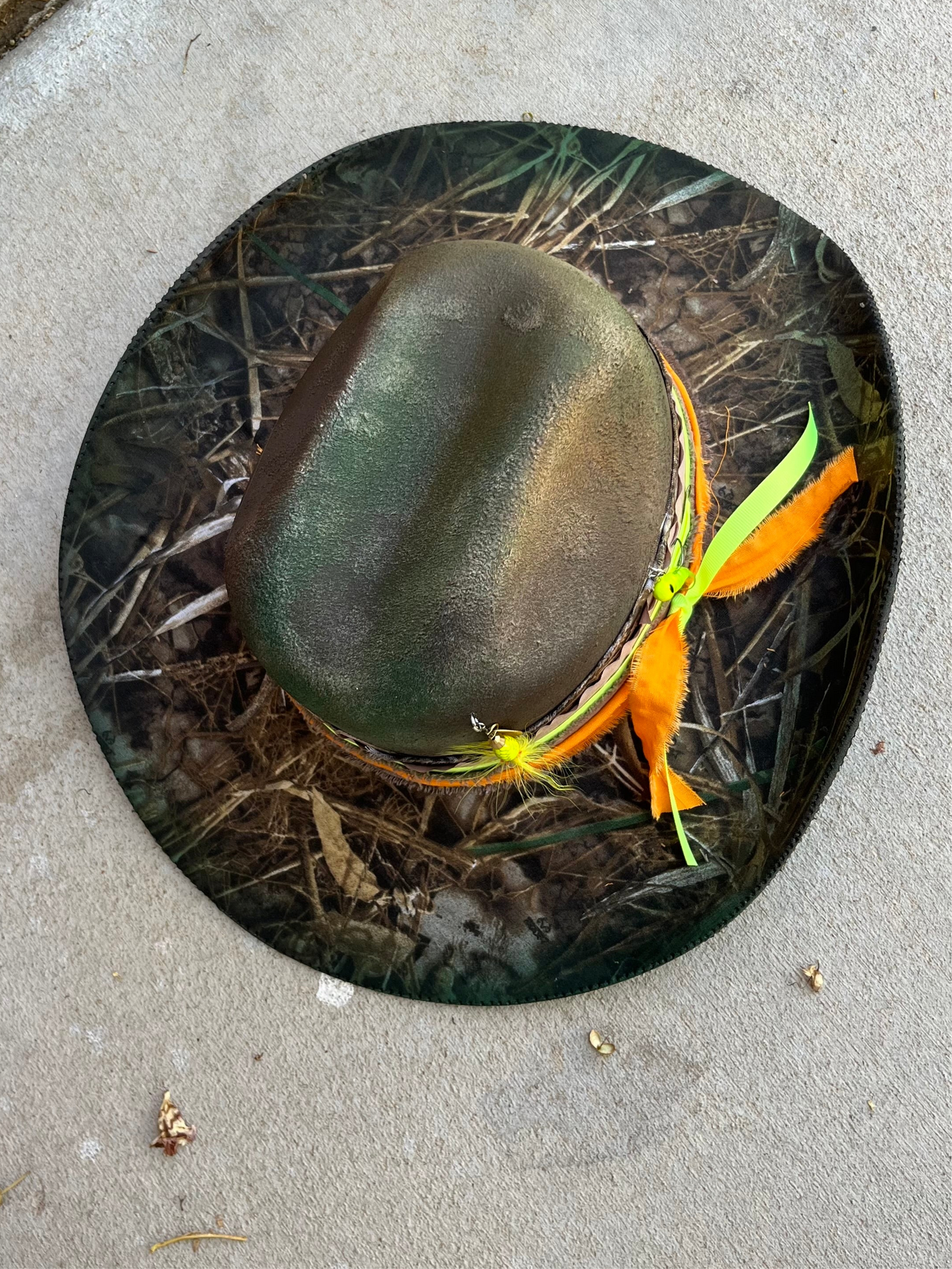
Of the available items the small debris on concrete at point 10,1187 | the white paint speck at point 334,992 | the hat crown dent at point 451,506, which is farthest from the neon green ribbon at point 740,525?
the small debris on concrete at point 10,1187

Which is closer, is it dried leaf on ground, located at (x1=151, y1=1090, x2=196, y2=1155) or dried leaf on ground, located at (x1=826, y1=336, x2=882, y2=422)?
dried leaf on ground, located at (x1=826, y1=336, x2=882, y2=422)

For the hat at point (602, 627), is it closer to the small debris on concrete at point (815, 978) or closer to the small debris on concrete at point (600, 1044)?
the small debris on concrete at point (600, 1044)

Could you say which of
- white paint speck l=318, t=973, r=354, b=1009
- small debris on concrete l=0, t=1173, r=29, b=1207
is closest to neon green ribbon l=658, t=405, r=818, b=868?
white paint speck l=318, t=973, r=354, b=1009

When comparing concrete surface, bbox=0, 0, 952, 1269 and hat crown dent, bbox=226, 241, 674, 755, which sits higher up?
hat crown dent, bbox=226, 241, 674, 755

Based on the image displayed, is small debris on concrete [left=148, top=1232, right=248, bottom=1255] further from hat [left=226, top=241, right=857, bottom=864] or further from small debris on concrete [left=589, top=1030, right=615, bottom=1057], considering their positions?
hat [left=226, top=241, right=857, bottom=864]

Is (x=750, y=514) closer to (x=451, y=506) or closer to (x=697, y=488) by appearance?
(x=697, y=488)

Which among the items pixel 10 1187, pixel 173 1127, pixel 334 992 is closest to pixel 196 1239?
pixel 173 1127

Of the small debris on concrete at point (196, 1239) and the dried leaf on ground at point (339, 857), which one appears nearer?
the dried leaf on ground at point (339, 857)
